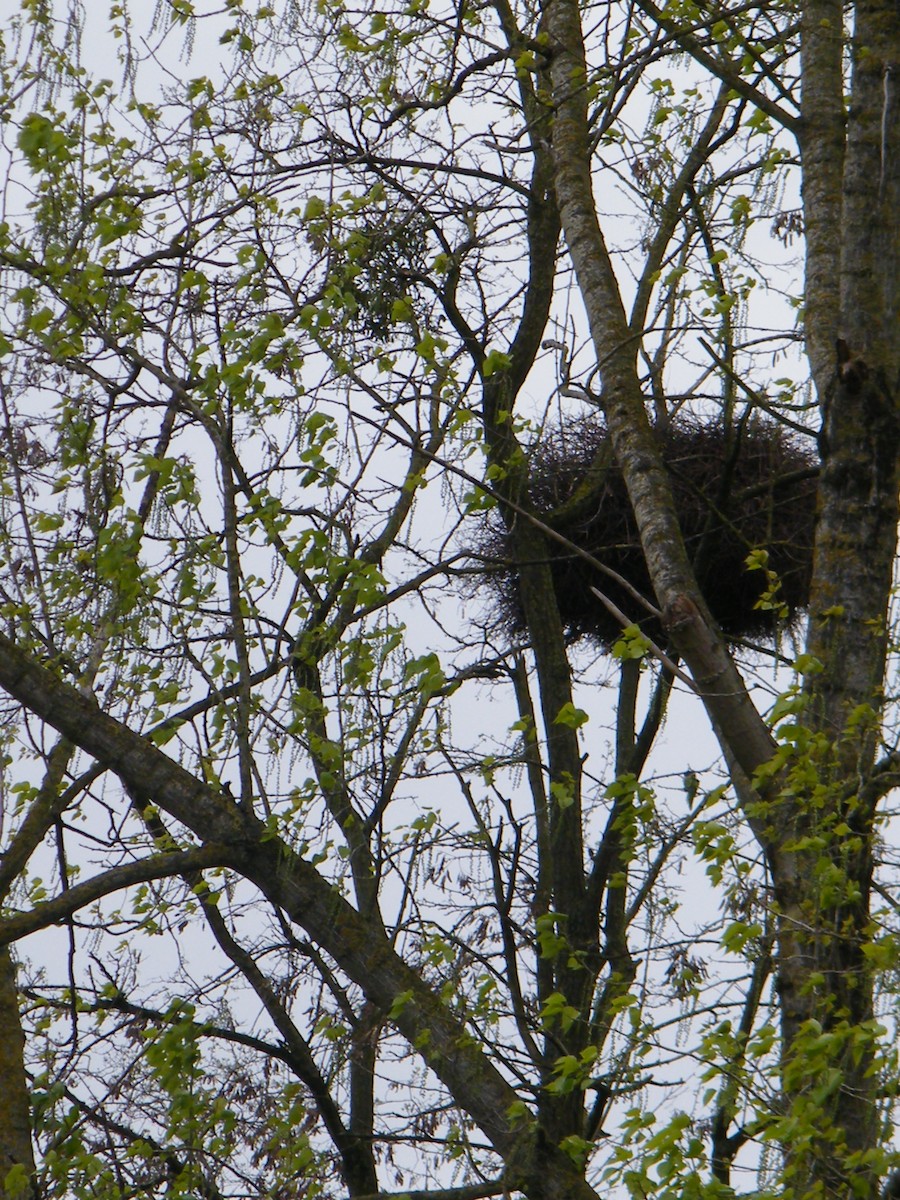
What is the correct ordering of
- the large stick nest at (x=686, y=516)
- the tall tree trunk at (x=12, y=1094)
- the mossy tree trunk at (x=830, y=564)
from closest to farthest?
1. the mossy tree trunk at (x=830, y=564)
2. the tall tree trunk at (x=12, y=1094)
3. the large stick nest at (x=686, y=516)

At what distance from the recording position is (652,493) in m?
4.34

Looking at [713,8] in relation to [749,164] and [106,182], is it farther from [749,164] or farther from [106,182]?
[106,182]

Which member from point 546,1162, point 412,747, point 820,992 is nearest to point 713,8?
point 412,747

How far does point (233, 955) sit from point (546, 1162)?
6.41 ft

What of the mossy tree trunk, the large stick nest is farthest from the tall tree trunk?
the mossy tree trunk

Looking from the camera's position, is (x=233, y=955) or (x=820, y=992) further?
(x=233, y=955)

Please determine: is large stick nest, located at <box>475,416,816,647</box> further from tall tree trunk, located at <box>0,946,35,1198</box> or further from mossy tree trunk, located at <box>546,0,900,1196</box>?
tall tree trunk, located at <box>0,946,35,1198</box>

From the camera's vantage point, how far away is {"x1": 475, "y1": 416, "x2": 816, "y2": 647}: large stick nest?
5770mm

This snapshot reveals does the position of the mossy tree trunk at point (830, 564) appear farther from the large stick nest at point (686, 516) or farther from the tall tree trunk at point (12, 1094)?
the tall tree trunk at point (12, 1094)

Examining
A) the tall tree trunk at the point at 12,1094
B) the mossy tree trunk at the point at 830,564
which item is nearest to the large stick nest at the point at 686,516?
the mossy tree trunk at the point at 830,564

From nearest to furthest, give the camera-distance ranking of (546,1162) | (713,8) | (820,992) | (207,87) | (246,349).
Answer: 1. (820,992)
2. (546,1162)
3. (246,349)
4. (713,8)
5. (207,87)

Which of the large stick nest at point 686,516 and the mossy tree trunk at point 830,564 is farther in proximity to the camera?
the large stick nest at point 686,516

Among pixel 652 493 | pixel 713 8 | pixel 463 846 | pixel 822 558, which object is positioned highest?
pixel 713 8

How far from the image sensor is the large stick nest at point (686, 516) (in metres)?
→ 5.77
